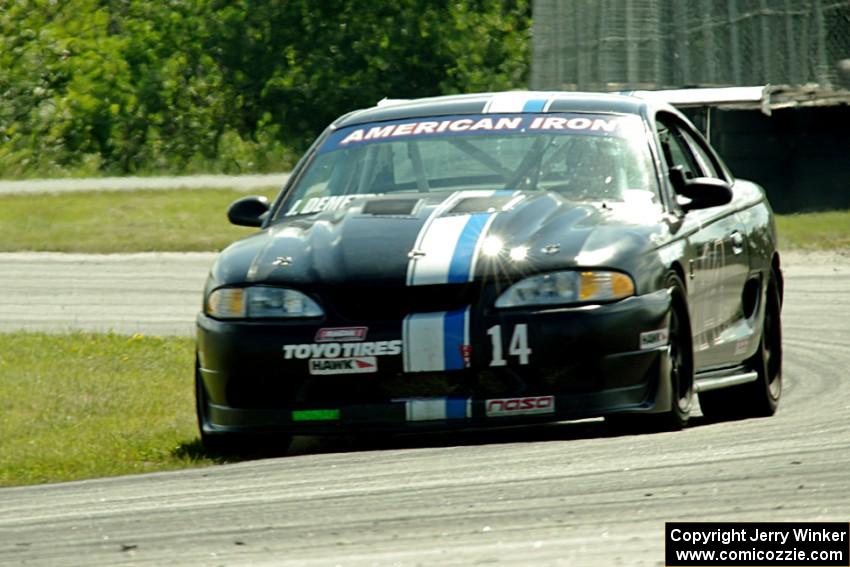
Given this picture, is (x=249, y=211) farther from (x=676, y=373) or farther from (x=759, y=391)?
(x=759, y=391)

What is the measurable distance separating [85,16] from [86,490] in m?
28.7

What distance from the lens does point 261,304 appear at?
648 centimetres

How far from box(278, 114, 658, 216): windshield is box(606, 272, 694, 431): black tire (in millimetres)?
558

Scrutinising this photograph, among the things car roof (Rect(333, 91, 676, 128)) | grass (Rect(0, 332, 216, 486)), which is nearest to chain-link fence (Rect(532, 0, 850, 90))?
grass (Rect(0, 332, 216, 486))

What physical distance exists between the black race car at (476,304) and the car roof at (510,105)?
0.27 meters

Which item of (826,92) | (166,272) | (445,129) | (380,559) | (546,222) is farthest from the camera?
(826,92)

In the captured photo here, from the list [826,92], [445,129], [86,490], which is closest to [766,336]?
[445,129]

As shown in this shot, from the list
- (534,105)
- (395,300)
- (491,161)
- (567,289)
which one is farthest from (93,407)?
(567,289)

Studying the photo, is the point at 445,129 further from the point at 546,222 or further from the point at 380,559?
the point at 380,559

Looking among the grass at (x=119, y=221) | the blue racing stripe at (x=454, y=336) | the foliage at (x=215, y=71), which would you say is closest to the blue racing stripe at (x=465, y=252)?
the blue racing stripe at (x=454, y=336)

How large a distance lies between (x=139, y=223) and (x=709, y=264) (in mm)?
16270

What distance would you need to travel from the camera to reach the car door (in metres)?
7.19

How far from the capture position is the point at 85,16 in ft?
111

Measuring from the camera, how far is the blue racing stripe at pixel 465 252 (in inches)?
247
